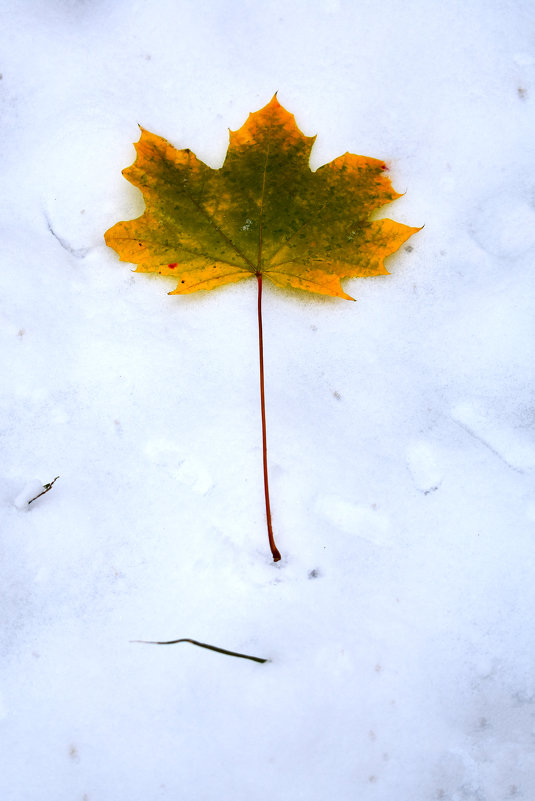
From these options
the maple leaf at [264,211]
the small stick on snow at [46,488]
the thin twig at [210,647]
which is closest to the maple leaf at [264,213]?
the maple leaf at [264,211]

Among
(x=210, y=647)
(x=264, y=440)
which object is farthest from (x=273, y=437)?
(x=210, y=647)

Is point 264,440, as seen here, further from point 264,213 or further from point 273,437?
point 264,213

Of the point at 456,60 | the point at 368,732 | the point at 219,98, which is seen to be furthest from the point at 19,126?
the point at 368,732

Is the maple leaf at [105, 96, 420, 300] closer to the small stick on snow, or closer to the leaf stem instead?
the leaf stem

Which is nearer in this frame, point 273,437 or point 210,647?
point 210,647

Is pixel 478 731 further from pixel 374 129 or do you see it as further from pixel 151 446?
pixel 374 129
